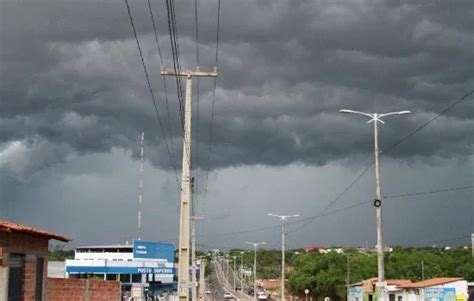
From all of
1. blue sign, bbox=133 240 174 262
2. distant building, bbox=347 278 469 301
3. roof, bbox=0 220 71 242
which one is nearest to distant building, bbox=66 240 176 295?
blue sign, bbox=133 240 174 262

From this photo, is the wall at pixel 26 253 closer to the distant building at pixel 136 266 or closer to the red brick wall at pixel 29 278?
the red brick wall at pixel 29 278

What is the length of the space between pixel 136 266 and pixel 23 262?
69483 mm

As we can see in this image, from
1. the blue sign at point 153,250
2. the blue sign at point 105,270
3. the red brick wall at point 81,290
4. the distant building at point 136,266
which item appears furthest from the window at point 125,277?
the red brick wall at point 81,290

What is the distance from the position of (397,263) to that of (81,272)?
46.6 meters

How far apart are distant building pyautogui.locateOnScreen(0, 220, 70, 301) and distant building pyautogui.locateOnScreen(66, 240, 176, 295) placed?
2038 inches

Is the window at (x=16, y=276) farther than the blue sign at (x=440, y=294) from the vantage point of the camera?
No

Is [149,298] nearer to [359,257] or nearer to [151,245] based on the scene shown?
[151,245]

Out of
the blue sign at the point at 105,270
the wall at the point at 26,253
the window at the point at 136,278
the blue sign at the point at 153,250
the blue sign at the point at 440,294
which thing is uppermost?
the blue sign at the point at 153,250

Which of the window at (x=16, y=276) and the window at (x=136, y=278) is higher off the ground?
the window at (x=136, y=278)

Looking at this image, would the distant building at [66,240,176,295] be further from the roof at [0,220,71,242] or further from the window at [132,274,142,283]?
the roof at [0,220,71,242]

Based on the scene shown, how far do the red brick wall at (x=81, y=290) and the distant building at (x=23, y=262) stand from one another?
2.20 meters

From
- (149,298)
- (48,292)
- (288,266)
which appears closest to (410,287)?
(149,298)

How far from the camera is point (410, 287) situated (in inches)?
2904

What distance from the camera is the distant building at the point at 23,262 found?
19000 millimetres
